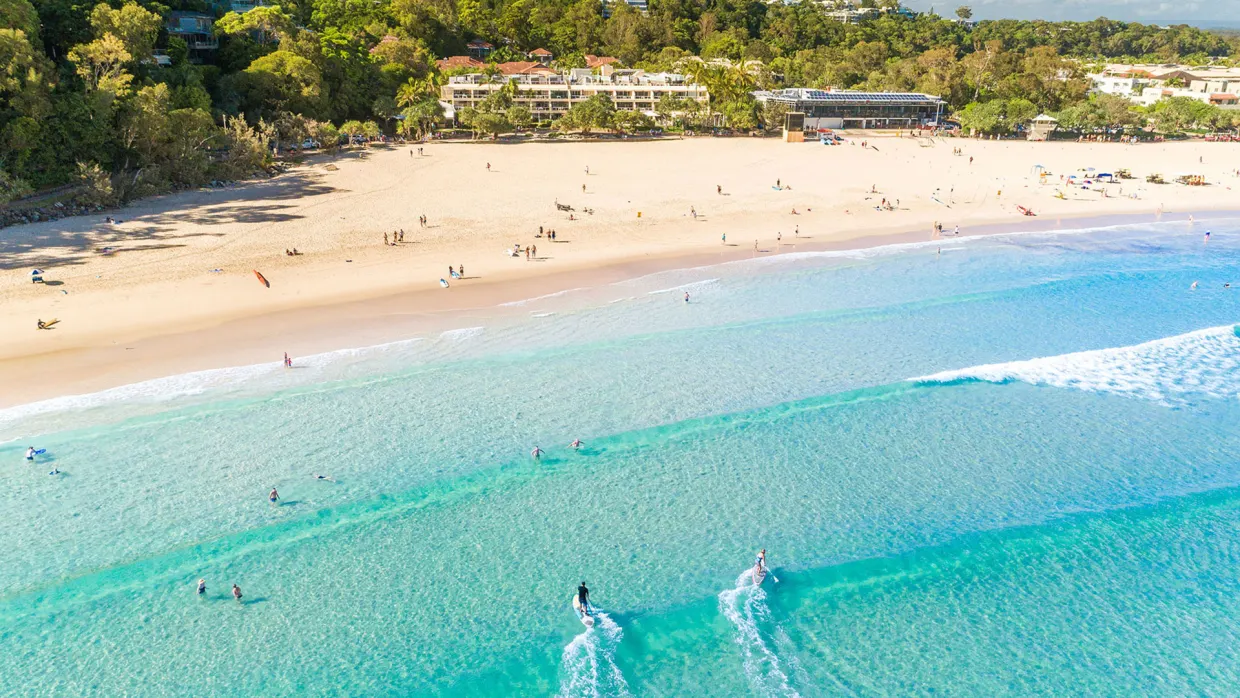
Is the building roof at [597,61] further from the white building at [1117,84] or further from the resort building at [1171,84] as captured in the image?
the white building at [1117,84]

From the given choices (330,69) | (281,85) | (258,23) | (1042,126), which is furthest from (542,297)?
(1042,126)

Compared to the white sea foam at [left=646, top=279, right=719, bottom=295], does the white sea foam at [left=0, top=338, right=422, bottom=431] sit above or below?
below

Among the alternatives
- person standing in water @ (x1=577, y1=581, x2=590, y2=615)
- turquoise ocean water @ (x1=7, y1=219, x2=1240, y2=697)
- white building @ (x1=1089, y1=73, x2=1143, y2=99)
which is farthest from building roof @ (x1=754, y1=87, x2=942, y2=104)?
person standing in water @ (x1=577, y1=581, x2=590, y2=615)

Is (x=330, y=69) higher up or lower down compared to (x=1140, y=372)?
higher up

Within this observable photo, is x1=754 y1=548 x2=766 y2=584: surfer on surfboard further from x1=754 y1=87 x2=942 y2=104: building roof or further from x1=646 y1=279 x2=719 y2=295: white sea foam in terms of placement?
x1=754 y1=87 x2=942 y2=104: building roof

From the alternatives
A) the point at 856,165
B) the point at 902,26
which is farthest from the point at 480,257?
the point at 902,26

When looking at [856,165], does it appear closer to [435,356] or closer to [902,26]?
[435,356]

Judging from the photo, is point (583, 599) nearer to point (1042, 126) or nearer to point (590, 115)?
point (590, 115)
